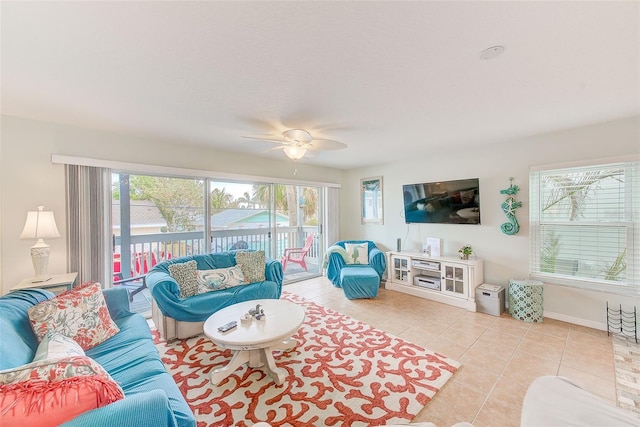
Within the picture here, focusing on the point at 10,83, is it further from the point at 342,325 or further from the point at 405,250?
the point at 405,250

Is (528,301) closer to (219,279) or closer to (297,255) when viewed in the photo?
(219,279)

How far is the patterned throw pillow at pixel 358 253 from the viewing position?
4.59 metres

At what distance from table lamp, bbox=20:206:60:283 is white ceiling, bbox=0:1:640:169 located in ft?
3.36

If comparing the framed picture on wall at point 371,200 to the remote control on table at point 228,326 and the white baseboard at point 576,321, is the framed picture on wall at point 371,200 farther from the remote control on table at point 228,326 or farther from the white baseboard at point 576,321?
the remote control on table at point 228,326

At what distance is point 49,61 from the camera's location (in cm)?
162

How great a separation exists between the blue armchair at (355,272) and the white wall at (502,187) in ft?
2.45

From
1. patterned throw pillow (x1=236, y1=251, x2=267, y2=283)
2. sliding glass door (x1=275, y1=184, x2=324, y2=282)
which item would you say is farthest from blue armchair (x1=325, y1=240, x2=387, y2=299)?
patterned throw pillow (x1=236, y1=251, x2=267, y2=283)

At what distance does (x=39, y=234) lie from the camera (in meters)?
2.41

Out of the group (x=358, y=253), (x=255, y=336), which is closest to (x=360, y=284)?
(x=358, y=253)

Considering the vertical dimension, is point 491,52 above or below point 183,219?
above

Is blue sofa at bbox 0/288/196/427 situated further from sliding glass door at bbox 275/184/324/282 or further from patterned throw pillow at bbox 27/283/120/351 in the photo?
sliding glass door at bbox 275/184/324/282

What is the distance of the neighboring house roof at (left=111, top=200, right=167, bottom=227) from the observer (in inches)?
129

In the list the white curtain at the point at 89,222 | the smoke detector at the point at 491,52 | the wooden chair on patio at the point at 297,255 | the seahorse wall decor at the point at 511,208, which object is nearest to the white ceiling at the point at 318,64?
the smoke detector at the point at 491,52

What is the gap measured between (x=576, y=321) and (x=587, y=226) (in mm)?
1147
